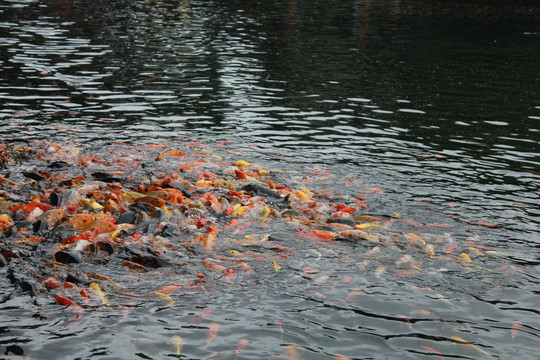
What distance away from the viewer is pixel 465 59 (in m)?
28.8

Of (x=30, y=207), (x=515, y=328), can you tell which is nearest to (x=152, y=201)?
(x=30, y=207)

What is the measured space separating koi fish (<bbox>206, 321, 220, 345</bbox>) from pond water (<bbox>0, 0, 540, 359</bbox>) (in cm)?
7

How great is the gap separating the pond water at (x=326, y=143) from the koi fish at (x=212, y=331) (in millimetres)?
70

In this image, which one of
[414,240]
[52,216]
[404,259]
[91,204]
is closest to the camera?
[404,259]

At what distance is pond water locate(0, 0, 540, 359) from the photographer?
6.60 m

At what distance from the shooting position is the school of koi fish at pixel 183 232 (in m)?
A: 7.48

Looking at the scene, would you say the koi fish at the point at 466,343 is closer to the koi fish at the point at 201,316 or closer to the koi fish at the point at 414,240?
the koi fish at the point at 414,240

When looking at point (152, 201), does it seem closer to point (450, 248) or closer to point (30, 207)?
point (30, 207)

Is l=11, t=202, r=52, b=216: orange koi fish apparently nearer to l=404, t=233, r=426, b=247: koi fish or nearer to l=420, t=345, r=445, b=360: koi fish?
l=404, t=233, r=426, b=247: koi fish

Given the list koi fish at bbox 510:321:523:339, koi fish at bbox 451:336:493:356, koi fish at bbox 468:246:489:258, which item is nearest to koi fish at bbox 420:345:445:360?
koi fish at bbox 451:336:493:356

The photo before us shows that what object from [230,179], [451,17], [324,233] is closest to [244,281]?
[324,233]

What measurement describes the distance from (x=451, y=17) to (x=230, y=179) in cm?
4243

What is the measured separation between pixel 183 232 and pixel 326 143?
6.83 metres

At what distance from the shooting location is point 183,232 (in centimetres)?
927
